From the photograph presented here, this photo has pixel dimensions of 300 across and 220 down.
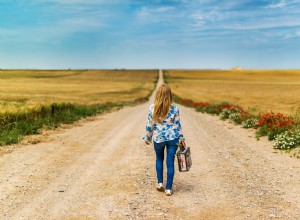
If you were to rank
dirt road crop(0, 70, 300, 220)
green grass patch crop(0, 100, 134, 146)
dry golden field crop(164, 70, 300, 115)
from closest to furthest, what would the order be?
dirt road crop(0, 70, 300, 220), green grass patch crop(0, 100, 134, 146), dry golden field crop(164, 70, 300, 115)

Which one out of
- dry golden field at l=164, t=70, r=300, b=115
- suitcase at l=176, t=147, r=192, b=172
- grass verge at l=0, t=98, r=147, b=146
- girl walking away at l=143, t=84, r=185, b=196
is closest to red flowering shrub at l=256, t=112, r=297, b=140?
suitcase at l=176, t=147, r=192, b=172

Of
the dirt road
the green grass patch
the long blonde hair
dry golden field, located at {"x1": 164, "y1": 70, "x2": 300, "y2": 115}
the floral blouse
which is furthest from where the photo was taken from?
dry golden field, located at {"x1": 164, "y1": 70, "x2": 300, "y2": 115}

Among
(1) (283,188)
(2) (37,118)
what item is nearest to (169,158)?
(1) (283,188)

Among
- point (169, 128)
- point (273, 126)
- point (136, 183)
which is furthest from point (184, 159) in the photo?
point (273, 126)

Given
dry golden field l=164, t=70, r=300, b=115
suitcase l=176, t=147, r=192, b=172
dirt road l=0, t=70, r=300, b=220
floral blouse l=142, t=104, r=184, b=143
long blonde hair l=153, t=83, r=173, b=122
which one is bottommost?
dry golden field l=164, t=70, r=300, b=115

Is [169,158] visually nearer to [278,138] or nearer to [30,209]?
[30,209]

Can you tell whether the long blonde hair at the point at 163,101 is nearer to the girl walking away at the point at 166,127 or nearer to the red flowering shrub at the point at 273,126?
the girl walking away at the point at 166,127

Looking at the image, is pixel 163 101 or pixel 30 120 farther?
pixel 30 120

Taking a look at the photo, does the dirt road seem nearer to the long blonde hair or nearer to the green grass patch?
the green grass patch

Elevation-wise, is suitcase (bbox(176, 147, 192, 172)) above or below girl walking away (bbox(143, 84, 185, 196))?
below

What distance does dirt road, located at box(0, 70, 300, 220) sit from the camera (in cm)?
700

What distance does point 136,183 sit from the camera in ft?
28.9

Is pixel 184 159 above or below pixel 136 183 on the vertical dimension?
above

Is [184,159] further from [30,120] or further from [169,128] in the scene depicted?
[30,120]
